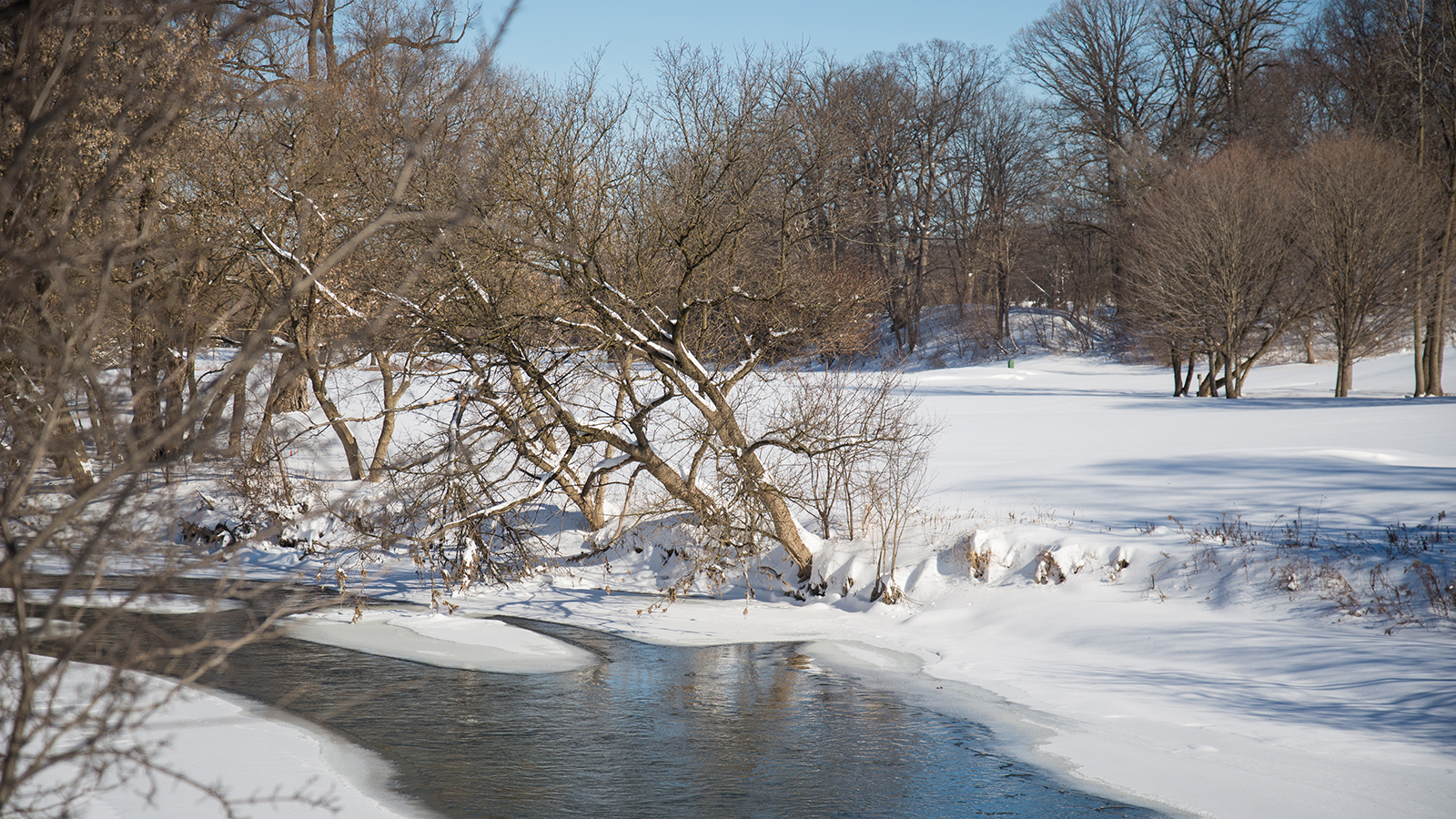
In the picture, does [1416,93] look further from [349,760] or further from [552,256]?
[349,760]

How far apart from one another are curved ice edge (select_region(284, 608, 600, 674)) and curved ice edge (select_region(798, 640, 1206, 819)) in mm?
2633

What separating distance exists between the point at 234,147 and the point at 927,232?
4030 centimetres

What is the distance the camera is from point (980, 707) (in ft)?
27.8

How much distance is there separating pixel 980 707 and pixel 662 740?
2.86 metres

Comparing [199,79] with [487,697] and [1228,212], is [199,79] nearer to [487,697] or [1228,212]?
[487,697]

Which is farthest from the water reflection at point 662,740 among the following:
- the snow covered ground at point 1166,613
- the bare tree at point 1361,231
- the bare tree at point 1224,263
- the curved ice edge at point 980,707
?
the bare tree at point 1361,231

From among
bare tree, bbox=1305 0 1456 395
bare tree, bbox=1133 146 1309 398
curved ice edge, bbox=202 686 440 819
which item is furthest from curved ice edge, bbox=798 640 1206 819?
bare tree, bbox=1305 0 1456 395

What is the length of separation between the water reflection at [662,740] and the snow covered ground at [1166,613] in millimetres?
681

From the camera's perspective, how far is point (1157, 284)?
28562mm

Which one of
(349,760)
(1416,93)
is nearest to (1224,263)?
(1416,93)

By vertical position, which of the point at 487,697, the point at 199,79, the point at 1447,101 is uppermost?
the point at 1447,101

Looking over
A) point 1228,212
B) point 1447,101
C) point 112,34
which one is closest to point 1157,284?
point 1228,212

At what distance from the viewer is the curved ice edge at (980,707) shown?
668 centimetres

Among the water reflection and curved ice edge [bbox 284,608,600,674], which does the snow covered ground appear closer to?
curved ice edge [bbox 284,608,600,674]
